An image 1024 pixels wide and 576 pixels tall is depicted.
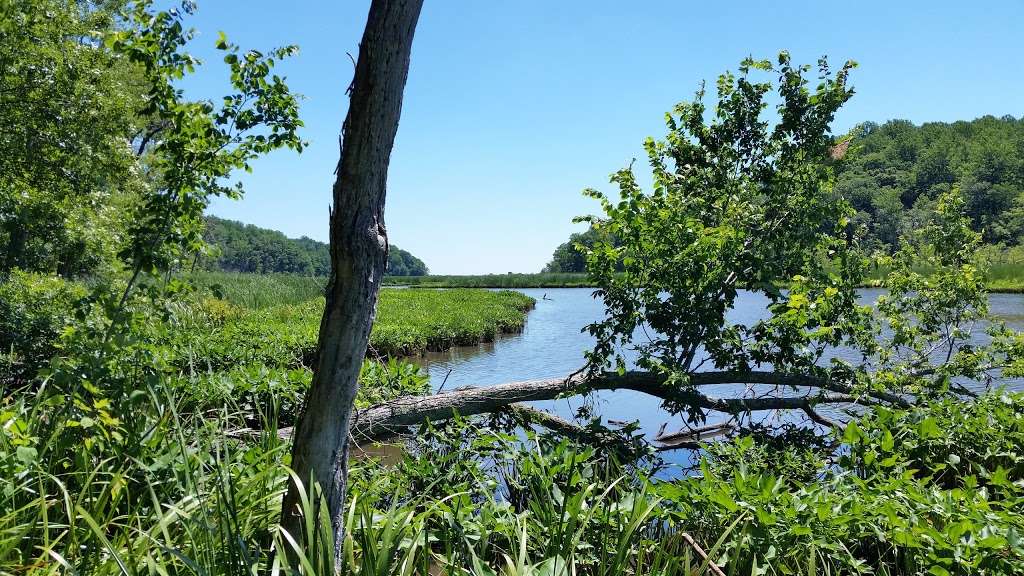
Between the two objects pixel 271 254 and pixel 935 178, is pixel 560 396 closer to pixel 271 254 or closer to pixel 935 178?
pixel 935 178

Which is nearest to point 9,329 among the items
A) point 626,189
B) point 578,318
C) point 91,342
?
point 91,342

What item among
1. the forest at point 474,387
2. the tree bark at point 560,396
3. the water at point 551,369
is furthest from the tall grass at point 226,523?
the water at point 551,369

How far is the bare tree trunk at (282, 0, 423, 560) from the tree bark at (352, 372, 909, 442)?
2.62 m

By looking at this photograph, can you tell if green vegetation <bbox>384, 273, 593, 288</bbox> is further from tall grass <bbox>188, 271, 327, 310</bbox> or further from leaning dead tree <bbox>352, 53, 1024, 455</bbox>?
leaning dead tree <bbox>352, 53, 1024, 455</bbox>

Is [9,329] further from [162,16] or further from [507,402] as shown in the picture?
[507,402]

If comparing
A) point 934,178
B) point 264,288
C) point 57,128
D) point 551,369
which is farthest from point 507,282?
point 57,128

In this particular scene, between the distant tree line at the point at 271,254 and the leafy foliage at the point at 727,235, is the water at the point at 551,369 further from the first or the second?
the distant tree line at the point at 271,254

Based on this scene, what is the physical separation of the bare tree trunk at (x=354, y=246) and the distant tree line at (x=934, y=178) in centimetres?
5987

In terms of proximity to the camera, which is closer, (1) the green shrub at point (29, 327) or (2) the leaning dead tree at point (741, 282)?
(2) the leaning dead tree at point (741, 282)

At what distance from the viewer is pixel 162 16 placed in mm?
4086

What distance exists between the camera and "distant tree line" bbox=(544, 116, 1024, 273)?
68750 mm

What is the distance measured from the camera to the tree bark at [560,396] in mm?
5070

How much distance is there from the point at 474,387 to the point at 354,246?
3.69m

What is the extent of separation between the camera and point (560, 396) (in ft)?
17.9
